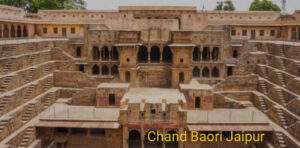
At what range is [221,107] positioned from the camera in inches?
1036

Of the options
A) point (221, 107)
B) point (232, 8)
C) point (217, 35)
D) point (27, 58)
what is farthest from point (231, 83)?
point (232, 8)

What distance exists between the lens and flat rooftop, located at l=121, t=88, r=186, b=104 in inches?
903

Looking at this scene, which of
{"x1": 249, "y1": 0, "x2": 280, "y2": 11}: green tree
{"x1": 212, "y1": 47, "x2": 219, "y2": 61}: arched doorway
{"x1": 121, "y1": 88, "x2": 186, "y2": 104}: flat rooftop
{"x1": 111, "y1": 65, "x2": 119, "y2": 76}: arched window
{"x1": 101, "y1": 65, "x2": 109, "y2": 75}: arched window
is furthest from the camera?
{"x1": 249, "y1": 0, "x2": 280, "y2": 11}: green tree

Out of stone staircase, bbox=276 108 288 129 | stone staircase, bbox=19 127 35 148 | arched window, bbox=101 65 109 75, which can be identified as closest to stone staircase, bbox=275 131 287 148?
stone staircase, bbox=276 108 288 129

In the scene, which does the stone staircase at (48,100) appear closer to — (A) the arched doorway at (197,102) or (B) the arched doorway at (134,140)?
(B) the arched doorway at (134,140)

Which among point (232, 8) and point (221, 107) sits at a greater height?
point (232, 8)

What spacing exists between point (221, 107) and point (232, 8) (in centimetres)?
4117

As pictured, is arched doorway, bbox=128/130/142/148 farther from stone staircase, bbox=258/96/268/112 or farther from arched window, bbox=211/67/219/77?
arched window, bbox=211/67/219/77

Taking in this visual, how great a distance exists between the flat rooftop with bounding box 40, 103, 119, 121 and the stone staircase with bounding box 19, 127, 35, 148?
53.6 inches

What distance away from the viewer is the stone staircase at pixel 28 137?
63.9ft

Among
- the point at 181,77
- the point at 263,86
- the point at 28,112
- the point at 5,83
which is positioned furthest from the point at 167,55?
the point at 5,83

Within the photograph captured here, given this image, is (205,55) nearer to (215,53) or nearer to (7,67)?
(215,53)

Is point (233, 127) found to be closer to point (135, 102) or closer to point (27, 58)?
point (135, 102)

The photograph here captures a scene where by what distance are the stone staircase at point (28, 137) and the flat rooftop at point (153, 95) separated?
7063 mm
